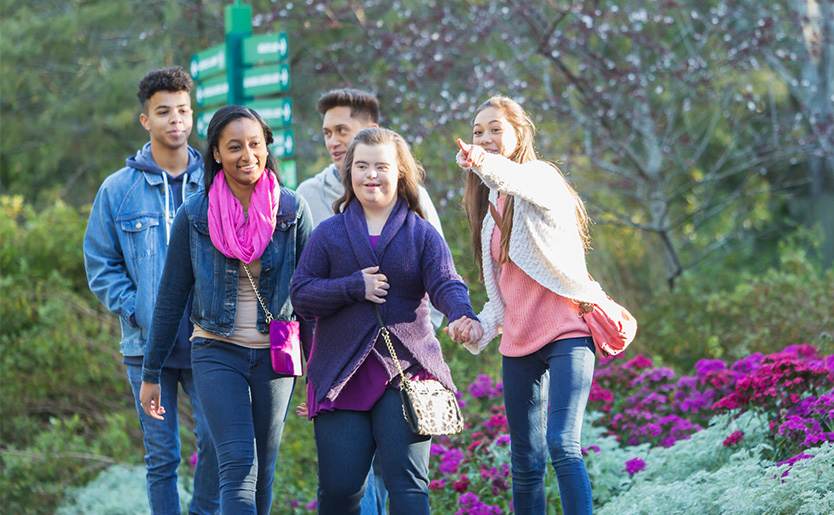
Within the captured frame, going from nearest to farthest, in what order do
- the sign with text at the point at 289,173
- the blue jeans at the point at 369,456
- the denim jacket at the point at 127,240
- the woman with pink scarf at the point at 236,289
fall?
1. the blue jeans at the point at 369,456
2. the woman with pink scarf at the point at 236,289
3. the denim jacket at the point at 127,240
4. the sign with text at the point at 289,173

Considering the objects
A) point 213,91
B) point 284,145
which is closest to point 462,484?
point 284,145

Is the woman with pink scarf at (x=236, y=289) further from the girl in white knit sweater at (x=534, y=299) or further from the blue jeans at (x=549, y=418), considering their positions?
the blue jeans at (x=549, y=418)

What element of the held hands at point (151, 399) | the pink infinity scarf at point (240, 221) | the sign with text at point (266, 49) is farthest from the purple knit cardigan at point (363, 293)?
the sign with text at point (266, 49)

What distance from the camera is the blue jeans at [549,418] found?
A: 338 cm

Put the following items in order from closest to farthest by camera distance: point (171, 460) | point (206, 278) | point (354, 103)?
1. point (206, 278)
2. point (171, 460)
3. point (354, 103)

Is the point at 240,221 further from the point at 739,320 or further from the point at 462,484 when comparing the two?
the point at 739,320

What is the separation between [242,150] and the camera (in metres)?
3.63

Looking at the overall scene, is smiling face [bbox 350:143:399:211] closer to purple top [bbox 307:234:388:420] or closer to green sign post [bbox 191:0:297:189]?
purple top [bbox 307:234:388:420]

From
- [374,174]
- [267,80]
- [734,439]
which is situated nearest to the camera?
[374,174]

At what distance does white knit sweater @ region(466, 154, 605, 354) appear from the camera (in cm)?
355

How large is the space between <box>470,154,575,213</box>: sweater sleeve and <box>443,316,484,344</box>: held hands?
505 mm

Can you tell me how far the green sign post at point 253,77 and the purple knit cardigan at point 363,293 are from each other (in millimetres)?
3576

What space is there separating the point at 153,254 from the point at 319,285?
124 centimetres

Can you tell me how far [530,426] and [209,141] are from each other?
1.63m
